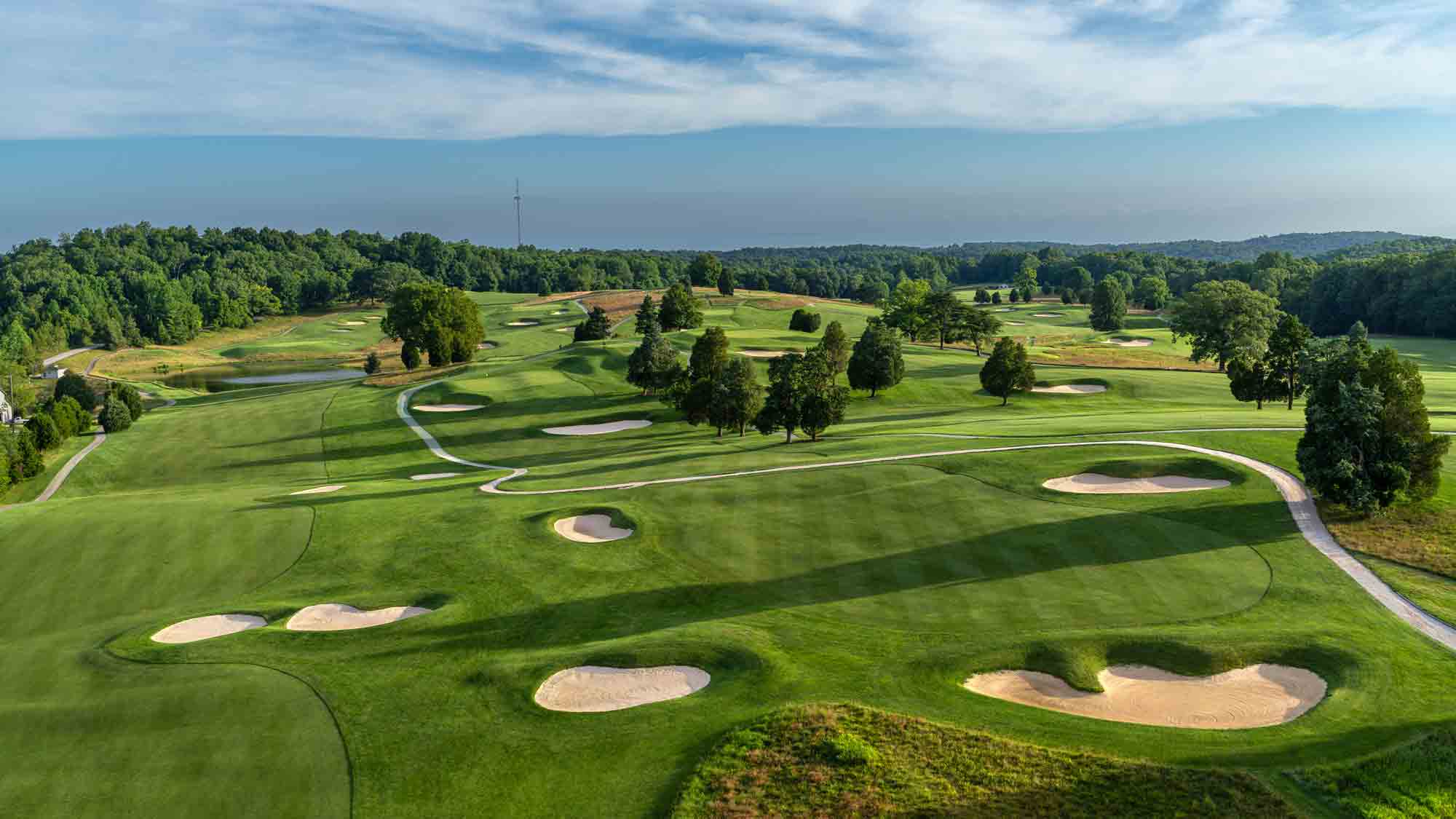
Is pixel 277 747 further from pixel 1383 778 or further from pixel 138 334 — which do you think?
pixel 138 334

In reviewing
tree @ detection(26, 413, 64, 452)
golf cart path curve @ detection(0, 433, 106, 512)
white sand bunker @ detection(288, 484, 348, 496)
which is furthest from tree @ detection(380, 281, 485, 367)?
white sand bunker @ detection(288, 484, 348, 496)

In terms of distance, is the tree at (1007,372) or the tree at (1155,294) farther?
the tree at (1155,294)

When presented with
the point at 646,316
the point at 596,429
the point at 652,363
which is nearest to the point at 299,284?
the point at 646,316

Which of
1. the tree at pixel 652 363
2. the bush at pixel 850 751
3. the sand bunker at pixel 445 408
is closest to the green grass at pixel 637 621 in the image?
the bush at pixel 850 751

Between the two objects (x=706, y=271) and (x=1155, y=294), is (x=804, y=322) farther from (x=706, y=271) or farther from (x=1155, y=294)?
(x=1155, y=294)

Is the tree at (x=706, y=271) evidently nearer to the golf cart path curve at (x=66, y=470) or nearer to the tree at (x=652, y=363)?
the tree at (x=652, y=363)

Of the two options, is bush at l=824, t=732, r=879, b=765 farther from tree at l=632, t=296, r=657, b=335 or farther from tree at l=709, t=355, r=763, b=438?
tree at l=632, t=296, r=657, b=335
